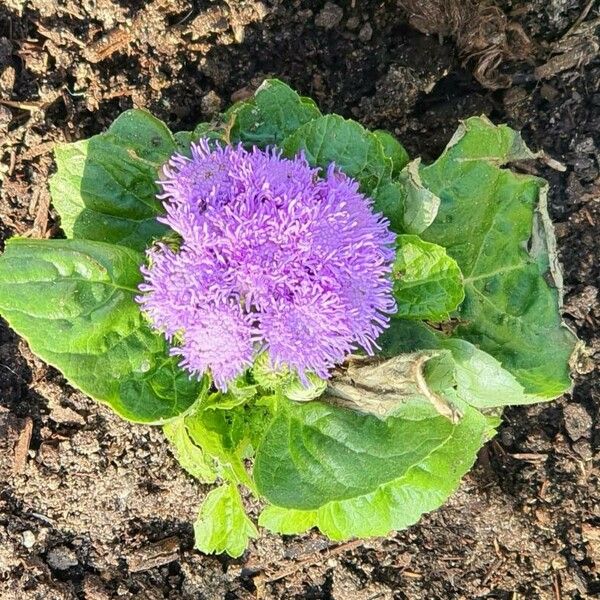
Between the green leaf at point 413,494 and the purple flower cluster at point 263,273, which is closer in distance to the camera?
the purple flower cluster at point 263,273

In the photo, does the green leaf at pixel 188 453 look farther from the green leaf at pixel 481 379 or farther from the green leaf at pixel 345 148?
the green leaf at pixel 345 148

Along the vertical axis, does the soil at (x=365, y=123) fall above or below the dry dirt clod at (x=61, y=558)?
above

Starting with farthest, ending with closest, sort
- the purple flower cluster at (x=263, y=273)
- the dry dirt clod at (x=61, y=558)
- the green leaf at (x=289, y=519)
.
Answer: the dry dirt clod at (x=61, y=558) → the green leaf at (x=289, y=519) → the purple flower cluster at (x=263, y=273)

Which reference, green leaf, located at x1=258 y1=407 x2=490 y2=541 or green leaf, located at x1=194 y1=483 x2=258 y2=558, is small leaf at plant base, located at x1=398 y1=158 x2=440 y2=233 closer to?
green leaf, located at x1=258 y1=407 x2=490 y2=541

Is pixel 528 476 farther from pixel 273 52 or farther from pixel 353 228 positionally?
pixel 273 52

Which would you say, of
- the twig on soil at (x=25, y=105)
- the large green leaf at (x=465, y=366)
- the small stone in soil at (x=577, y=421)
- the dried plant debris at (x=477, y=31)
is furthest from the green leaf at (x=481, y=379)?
the twig on soil at (x=25, y=105)

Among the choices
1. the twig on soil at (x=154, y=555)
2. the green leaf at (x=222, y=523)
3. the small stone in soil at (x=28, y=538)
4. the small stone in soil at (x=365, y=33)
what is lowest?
the small stone in soil at (x=28, y=538)

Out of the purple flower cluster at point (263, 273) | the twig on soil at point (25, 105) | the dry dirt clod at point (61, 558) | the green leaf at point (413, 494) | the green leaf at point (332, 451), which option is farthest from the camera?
the dry dirt clod at point (61, 558)

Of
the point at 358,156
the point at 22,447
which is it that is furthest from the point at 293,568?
the point at 358,156
